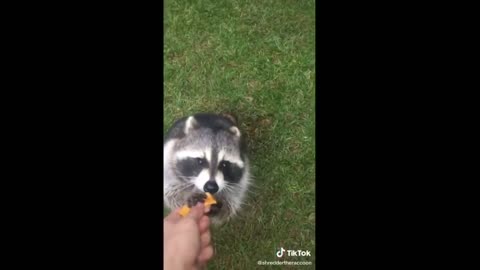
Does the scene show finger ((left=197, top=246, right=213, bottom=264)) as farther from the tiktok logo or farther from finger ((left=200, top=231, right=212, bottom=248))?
the tiktok logo

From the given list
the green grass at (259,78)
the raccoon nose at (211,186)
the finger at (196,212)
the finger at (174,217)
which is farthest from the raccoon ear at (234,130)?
the finger at (174,217)

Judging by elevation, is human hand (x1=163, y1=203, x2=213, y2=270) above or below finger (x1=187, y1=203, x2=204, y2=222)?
below

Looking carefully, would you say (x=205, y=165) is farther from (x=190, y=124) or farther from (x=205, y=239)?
(x=205, y=239)

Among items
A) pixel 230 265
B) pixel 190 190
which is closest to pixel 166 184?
pixel 190 190

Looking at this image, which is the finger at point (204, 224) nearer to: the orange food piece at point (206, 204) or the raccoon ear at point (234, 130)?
the orange food piece at point (206, 204)

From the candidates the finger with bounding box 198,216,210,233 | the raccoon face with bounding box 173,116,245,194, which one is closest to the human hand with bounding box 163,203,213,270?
the finger with bounding box 198,216,210,233

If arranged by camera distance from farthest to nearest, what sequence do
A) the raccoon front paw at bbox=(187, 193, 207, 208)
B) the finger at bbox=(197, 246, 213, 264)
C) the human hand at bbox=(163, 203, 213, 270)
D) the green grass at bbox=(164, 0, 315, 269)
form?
the green grass at bbox=(164, 0, 315, 269)
the raccoon front paw at bbox=(187, 193, 207, 208)
the finger at bbox=(197, 246, 213, 264)
the human hand at bbox=(163, 203, 213, 270)

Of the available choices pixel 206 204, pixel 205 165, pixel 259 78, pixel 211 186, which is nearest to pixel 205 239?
pixel 206 204

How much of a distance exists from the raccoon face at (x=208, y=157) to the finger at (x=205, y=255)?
0.41 m

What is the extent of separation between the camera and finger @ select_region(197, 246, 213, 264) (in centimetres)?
364

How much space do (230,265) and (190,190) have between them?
605 millimetres

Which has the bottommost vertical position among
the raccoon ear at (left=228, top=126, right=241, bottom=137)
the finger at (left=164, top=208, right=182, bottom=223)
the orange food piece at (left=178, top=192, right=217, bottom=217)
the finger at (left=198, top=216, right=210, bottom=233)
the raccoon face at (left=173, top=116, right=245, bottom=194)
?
the finger at (left=198, top=216, right=210, bottom=233)

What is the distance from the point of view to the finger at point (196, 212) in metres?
3.71

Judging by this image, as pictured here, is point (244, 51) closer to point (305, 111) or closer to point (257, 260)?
point (305, 111)
